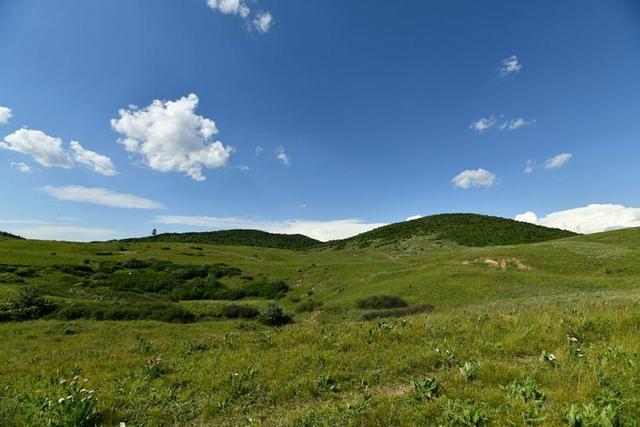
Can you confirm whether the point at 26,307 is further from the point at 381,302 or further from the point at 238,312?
the point at 381,302

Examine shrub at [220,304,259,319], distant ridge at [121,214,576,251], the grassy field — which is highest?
distant ridge at [121,214,576,251]

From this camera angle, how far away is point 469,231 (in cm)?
10956

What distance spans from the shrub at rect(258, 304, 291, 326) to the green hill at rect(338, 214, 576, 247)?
7413cm

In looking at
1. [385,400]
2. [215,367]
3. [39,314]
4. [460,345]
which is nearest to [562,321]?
[460,345]

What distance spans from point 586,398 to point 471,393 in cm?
182

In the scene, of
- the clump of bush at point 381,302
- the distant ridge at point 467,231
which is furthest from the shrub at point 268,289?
the distant ridge at point 467,231

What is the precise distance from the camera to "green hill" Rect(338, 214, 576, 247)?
3911 inches

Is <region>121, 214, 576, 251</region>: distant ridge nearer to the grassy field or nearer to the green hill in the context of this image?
the green hill

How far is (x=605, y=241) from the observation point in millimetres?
57438

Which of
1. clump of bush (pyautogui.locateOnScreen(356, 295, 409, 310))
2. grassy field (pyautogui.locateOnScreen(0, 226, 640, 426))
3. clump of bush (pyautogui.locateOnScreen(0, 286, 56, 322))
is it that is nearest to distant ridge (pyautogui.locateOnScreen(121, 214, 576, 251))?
clump of bush (pyautogui.locateOnScreen(356, 295, 409, 310))

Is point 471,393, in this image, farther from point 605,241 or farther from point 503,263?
point 605,241

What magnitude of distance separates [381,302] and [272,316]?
10787 mm

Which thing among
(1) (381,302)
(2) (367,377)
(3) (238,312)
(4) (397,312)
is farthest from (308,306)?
(2) (367,377)

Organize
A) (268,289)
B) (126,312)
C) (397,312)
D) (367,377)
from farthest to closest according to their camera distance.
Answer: (268,289)
(126,312)
(397,312)
(367,377)
